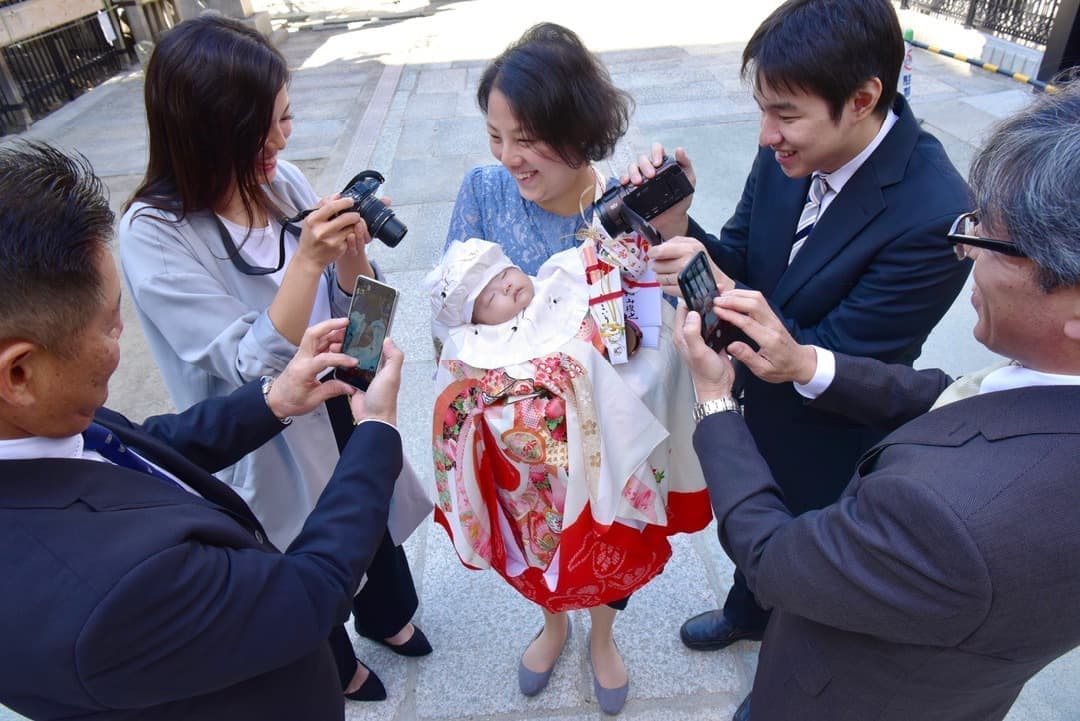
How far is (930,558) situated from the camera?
2.98ft

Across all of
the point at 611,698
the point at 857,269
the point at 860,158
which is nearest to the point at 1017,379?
the point at 857,269

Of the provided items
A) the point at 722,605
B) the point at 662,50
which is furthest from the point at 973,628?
the point at 662,50

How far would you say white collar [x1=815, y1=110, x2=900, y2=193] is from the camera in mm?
1629

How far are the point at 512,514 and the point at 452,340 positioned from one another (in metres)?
0.53

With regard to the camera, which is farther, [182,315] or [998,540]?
[182,315]

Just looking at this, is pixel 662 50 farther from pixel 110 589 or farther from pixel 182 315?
pixel 110 589

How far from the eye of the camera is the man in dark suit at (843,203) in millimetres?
1506

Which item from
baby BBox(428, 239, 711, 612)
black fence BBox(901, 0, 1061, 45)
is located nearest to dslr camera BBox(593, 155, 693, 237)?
baby BBox(428, 239, 711, 612)

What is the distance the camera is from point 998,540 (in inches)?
34.2

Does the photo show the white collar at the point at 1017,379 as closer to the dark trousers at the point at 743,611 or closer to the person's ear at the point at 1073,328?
the person's ear at the point at 1073,328

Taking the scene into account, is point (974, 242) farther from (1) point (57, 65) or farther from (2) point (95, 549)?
(1) point (57, 65)

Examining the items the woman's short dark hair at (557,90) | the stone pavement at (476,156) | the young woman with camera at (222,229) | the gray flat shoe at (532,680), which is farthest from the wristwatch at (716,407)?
the gray flat shoe at (532,680)

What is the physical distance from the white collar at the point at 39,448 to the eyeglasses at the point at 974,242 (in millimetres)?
1383

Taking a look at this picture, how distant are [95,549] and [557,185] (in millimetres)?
1420
